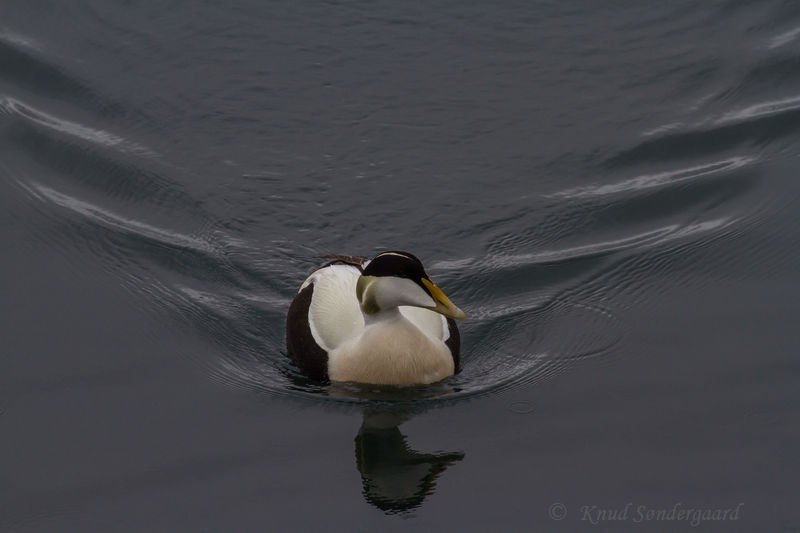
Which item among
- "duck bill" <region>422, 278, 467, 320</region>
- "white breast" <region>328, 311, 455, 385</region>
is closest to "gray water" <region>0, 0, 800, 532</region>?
"white breast" <region>328, 311, 455, 385</region>

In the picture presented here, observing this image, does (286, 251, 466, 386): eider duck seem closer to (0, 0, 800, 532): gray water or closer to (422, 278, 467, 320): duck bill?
(422, 278, 467, 320): duck bill

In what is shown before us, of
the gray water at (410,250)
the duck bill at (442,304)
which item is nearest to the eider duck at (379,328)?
the duck bill at (442,304)

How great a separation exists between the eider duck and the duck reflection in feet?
1.37

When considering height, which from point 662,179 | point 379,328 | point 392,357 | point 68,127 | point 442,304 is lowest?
point 392,357

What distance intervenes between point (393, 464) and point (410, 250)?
3.14 meters

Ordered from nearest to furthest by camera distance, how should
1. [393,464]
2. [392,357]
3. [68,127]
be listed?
[393,464], [392,357], [68,127]

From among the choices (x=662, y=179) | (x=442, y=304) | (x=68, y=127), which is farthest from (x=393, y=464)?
(x=68, y=127)

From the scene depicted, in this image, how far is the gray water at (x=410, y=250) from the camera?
7387 mm

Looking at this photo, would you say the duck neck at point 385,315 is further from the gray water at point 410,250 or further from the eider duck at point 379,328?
the gray water at point 410,250

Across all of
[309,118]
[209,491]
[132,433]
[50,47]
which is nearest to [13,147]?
[50,47]

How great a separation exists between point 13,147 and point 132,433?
455cm

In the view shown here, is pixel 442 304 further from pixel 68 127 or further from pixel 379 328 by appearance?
pixel 68 127

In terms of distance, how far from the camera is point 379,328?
8586mm

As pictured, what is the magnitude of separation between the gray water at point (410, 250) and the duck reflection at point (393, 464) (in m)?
0.02
